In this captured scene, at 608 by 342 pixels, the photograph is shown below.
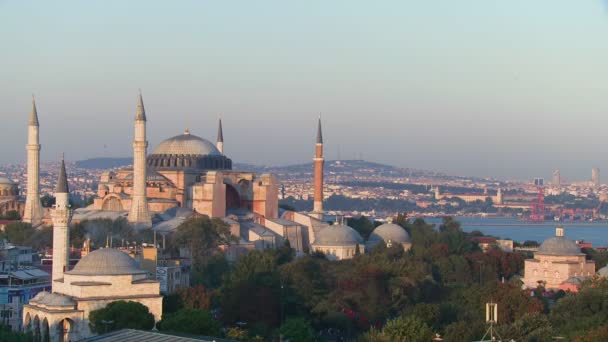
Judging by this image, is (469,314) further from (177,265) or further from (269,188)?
(269,188)

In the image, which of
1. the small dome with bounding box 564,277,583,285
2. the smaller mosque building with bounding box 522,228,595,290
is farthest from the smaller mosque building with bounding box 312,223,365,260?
the small dome with bounding box 564,277,583,285

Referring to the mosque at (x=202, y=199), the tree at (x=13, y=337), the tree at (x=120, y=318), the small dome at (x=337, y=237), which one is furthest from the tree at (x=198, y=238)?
the tree at (x=13, y=337)

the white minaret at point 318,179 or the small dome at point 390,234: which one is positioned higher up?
the white minaret at point 318,179

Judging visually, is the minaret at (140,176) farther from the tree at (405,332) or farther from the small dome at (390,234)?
the tree at (405,332)

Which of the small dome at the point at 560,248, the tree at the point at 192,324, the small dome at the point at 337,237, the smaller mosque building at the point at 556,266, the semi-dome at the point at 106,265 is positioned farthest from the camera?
the small dome at the point at 337,237

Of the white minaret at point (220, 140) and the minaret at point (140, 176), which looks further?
the white minaret at point (220, 140)

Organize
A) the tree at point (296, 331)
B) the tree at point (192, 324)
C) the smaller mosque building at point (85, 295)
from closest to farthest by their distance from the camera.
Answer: the tree at point (192, 324), the smaller mosque building at point (85, 295), the tree at point (296, 331)

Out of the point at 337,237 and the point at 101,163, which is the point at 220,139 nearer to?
the point at 337,237

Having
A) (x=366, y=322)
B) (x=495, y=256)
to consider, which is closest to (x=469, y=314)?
(x=366, y=322)
